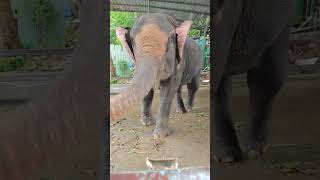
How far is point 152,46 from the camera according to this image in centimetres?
279

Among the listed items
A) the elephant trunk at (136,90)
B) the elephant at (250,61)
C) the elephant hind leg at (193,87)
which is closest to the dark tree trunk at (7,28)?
the elephant at (250,61)

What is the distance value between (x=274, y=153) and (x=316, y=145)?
0.09 meters

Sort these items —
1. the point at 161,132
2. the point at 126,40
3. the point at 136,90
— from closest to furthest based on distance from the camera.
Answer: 1. the point at 136,90
2. the point at 126,40
3. the point at 161,132

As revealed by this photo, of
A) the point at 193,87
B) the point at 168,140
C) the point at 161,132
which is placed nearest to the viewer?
the point at 168,140

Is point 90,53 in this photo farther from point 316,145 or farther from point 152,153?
point 152,153

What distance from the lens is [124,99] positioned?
177 cm

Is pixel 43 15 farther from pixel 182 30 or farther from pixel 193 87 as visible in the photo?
pixel 193 87

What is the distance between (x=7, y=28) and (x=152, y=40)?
2177 millimetres

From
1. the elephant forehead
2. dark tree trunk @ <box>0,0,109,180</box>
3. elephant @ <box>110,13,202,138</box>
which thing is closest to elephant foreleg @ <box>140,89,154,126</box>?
elephant @ <box>110,13,202,138</box>

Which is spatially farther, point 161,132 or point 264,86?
point 161,132

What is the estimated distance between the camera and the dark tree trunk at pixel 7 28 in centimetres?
72

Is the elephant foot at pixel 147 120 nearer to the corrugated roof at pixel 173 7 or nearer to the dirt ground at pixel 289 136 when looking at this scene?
the corrugated roof at pixel 173 7

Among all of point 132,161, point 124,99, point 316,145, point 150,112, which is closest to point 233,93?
point 316,145

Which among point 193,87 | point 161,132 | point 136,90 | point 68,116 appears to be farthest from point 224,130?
point 193,87
